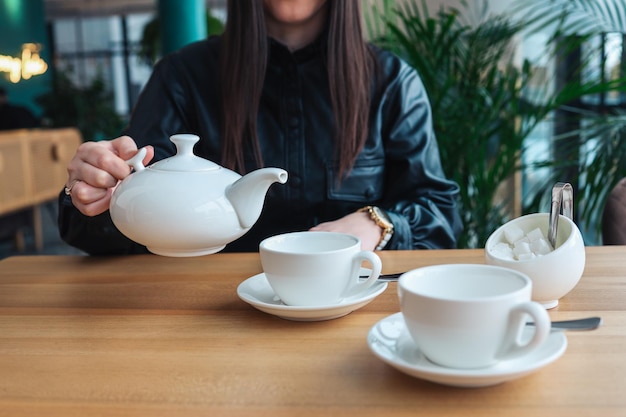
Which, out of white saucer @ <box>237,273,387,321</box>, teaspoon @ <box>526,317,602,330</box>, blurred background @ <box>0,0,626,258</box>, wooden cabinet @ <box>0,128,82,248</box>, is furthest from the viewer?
wooden cabinet @ <box>0,128,82,248</box>

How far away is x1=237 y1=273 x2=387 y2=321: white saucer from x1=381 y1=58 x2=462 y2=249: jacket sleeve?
495 mm

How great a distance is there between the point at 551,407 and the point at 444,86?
67.2 inches

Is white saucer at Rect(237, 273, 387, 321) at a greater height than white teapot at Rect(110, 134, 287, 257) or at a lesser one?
lesser

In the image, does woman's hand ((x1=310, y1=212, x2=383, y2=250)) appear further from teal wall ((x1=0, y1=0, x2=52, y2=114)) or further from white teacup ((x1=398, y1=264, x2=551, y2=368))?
teal wall ((x1=0, y1=0, x2=52, y2=114))

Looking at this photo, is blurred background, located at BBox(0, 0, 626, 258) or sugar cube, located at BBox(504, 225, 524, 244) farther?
blurred background, located at BBox(0, 0, 626, 258)

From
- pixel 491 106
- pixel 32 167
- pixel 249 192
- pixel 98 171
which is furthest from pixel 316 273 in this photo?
pixel 32 167

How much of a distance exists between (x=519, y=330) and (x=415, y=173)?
884mm

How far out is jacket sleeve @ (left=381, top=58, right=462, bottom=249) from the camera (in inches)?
52.1

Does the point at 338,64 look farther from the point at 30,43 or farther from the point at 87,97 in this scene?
the point at 30,43

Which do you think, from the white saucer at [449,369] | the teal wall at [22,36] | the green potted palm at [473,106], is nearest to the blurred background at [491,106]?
the green potted palm at [473,106]

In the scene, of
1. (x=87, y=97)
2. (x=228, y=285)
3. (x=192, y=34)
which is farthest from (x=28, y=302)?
(x=87, y=97)

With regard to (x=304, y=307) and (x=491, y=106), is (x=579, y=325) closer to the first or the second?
(x=304, y=307)

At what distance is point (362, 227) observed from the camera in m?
1.16

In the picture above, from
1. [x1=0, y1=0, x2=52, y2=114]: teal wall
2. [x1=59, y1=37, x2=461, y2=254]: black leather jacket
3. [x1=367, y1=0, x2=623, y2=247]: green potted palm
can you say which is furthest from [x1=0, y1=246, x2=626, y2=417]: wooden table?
[x1=0, y1=0, x2=52, y2=114]: teal wall
